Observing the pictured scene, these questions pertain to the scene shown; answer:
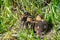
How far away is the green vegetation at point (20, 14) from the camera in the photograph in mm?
3438

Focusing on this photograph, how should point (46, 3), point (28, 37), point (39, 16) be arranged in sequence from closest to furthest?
point (28, 37) < point (39, 16) < point (46, 3)

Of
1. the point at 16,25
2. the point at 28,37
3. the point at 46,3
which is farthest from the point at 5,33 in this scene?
the point at 46,3

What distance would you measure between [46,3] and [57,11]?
1.05 feet

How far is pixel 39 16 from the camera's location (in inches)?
142

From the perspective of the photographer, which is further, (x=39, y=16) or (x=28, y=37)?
(x=39, y=16)

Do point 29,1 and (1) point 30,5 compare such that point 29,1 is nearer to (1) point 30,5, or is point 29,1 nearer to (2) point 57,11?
(1) point 30,5

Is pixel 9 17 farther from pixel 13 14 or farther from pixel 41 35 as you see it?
pixel 41 35

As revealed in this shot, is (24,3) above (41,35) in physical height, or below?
above

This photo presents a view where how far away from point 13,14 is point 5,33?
38 cm

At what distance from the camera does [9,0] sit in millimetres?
4105

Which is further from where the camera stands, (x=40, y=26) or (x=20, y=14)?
(x=20, y=14)

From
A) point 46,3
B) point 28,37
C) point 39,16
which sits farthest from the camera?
point 46,3

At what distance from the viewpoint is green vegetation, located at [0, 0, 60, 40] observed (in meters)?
3.44

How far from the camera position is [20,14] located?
387 centimetres
